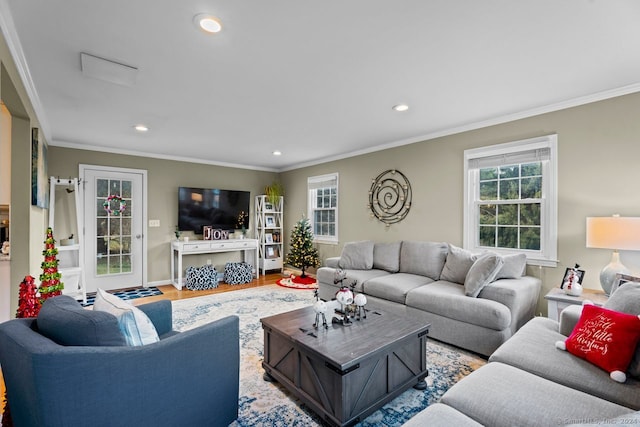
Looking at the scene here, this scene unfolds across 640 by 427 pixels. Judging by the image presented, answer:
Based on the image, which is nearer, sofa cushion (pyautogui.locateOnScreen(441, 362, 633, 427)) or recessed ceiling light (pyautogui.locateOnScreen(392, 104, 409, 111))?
sofa cushion (pyautogui.locateOnScreen(441, 362, 633, 427))

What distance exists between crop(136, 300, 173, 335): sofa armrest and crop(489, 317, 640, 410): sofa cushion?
2135mm

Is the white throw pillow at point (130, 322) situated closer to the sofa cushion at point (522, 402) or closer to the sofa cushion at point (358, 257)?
the sofa cushion at point (522, 402)

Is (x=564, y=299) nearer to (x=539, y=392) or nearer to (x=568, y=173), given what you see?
(x=568, y=173)

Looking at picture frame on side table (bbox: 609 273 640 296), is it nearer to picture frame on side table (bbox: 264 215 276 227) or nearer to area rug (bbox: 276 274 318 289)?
area rug (bbox: 276 274 318 289)

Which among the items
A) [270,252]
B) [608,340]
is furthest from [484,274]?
[270,252]

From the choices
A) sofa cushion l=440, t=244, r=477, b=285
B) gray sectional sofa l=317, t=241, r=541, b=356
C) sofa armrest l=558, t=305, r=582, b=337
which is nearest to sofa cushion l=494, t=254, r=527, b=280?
gray sectional sofa l=317, t=241, r=541, b=356

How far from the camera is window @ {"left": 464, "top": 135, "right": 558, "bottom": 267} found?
3.19m

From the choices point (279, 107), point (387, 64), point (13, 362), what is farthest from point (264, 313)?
point (387, 64)

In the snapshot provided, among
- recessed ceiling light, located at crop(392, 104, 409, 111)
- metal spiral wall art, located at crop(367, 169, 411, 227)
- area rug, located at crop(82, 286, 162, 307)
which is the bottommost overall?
area rug, located at crop(82, 286, 162, 307)

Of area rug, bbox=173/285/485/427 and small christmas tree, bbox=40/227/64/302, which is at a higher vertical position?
small christmas tree, bbox=40/227/64/302

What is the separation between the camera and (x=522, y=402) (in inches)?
53.0

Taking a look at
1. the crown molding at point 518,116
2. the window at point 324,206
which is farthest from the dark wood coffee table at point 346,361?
the window at point 324,206

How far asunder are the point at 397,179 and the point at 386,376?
315cm

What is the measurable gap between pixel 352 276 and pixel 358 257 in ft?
1.50
